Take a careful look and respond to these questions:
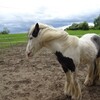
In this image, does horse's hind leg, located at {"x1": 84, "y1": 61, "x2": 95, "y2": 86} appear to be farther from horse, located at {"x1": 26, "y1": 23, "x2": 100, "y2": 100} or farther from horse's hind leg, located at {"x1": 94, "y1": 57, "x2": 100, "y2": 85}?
horse, located at {"x1": 26, "y1": 23, "x2": 100, "y2": 100}

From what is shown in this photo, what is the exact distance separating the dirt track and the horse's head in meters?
1.10

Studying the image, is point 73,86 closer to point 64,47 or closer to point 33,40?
point 64,47

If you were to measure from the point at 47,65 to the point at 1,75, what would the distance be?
5.15 feet

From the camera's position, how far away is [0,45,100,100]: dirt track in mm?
5529

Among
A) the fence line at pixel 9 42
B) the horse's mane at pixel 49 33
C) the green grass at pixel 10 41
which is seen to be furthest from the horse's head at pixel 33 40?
the green grass at pixel 10 41

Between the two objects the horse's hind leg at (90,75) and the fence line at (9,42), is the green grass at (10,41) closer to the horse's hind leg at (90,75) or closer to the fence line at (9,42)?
the fence line at (9,42)

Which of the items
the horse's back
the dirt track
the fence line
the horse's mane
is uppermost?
the horse's mane

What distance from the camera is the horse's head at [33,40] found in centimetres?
468

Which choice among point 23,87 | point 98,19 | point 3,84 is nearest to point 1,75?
point 3,84

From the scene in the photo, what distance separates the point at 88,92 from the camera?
18.4 ft

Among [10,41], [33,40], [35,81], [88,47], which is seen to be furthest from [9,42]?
[33,40]

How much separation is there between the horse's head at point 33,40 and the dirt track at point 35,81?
110cm

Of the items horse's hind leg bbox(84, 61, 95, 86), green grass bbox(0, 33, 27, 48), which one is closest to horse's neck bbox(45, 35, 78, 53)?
horse's hind leg bbox(84, 61, 95, 86)

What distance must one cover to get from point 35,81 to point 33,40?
2.00 metres
